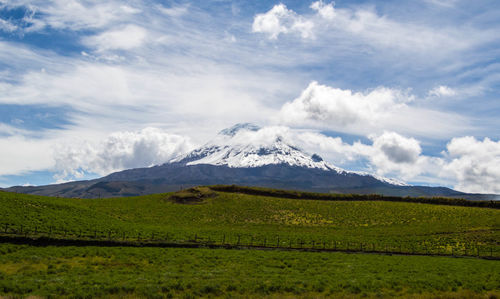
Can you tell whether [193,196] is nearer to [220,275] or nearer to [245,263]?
[245,263]

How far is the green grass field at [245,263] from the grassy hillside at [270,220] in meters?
0.39

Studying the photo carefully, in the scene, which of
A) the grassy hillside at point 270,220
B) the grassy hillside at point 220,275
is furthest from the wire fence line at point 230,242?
the grassy hillside at point 220,275

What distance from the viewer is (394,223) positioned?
246ft

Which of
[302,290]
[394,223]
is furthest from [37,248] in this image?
[394,223]

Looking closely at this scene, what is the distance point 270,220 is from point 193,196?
28.3m

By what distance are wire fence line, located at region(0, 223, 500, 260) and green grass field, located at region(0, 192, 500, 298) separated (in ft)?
1.00

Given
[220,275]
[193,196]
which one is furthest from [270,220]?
[220,275]

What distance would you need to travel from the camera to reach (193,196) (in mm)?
95688

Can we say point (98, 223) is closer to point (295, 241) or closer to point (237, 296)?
point (295, 241)

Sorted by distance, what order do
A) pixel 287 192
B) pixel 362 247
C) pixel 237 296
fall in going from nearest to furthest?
pixel 237 296, pixel 362 247, pixel 287 192

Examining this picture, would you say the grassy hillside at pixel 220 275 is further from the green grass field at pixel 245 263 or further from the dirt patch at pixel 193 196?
the dirt patch at pixel 193 196

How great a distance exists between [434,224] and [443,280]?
54065 millimetres

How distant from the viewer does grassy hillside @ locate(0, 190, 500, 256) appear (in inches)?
1998

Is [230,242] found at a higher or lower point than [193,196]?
lower
